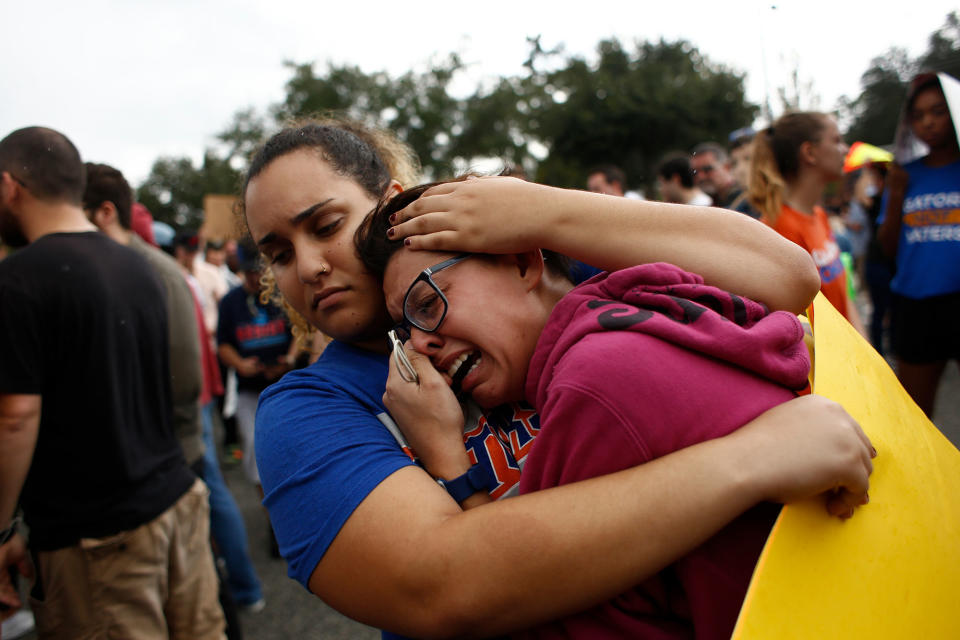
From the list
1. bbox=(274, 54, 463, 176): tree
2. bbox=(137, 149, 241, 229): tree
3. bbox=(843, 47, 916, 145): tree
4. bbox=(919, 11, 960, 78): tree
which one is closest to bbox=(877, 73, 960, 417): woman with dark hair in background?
bbox=(919, 11, 960, 78): tree

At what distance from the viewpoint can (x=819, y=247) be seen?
324 centimetres

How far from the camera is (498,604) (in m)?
0.88

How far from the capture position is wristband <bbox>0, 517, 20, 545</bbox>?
6.88 feet

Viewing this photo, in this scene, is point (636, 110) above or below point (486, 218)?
below

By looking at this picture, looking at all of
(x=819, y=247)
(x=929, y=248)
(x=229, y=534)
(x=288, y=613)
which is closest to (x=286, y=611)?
(x=288, y=613)

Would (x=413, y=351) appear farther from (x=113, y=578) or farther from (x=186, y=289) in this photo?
(x=186, y=289)

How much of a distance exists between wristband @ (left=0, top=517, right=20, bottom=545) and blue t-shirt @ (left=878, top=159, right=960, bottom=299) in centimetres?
463

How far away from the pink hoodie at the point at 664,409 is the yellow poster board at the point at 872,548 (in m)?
0.09

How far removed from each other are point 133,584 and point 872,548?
2.59m

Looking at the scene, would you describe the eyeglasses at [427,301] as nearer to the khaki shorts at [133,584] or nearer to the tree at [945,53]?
the khaki shorts at [133,584]

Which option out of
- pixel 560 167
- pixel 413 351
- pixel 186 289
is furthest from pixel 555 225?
pixel 560 167

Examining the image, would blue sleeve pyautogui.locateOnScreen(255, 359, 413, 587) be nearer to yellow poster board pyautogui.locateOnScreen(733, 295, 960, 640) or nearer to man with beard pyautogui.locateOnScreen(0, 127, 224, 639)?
yellow poster board pyautogui.locateOnScreen(733, 295, 960, 640)

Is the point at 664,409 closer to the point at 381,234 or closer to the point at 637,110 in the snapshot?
the point at 381,234

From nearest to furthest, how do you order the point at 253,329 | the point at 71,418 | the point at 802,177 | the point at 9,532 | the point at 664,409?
1. the point at 664,409
2. the point at 9,532
3. the point at 71,418
4. the point at 802,177
5. the point at 253,329
